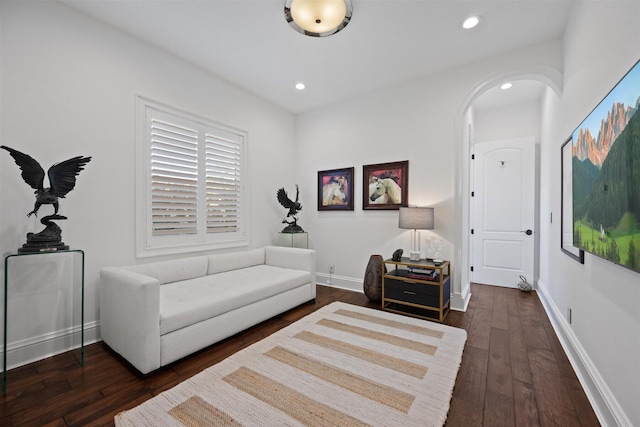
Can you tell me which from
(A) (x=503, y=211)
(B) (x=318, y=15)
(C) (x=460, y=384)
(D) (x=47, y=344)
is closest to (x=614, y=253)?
(C) (x=460, y=384)

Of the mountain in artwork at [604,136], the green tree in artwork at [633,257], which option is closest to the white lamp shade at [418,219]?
the mountain in artwork at [604,136]

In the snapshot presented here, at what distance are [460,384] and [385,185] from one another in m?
2.56

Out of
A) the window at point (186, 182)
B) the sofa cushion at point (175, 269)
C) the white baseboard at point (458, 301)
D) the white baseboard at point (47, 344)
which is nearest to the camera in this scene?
the white baseboard at point (47, 344)

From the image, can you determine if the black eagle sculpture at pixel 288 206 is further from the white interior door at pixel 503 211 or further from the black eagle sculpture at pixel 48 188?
the white interior door at pixel 503 211

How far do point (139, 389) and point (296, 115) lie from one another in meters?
4.29

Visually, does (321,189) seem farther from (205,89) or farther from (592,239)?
(592,239)

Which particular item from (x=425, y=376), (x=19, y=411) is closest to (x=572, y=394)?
(x=425, y=376)

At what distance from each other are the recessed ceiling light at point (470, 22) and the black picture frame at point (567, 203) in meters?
1.35

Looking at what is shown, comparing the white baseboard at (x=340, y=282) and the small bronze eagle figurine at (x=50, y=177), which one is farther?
the white baseboard at (x=340, y=282)

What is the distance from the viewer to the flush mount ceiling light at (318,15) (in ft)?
6.83

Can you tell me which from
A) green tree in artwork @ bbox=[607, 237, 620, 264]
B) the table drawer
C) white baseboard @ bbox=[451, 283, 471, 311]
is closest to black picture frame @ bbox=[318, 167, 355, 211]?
the table drawer

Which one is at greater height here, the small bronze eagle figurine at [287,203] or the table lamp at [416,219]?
the small bronze eagle figurine at [287,203]

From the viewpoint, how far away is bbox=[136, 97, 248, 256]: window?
115 inches

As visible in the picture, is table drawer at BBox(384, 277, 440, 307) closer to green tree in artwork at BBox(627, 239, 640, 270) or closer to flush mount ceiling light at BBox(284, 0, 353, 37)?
green tree in artwork at BBox(627, 239, 640, 270)
